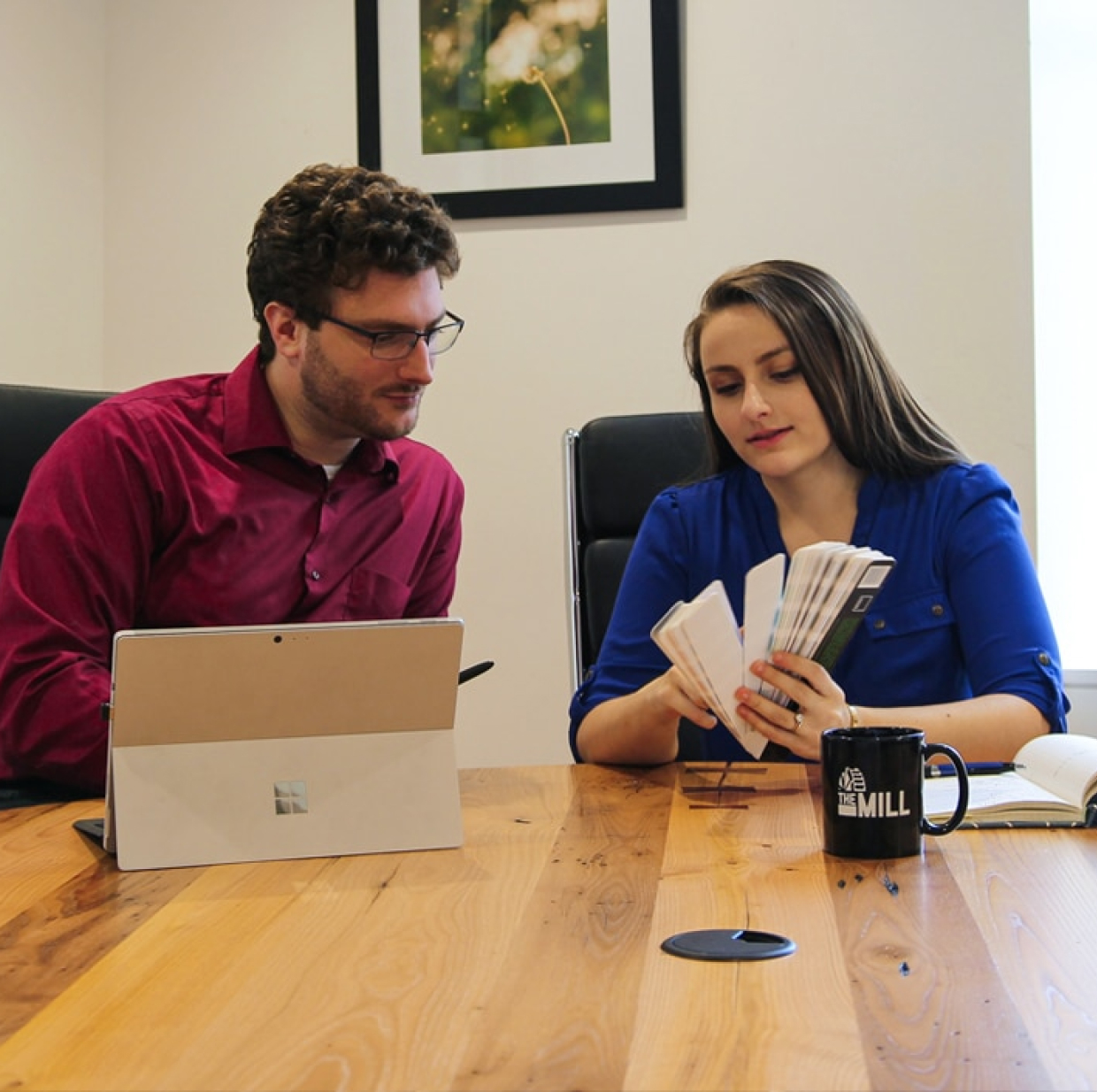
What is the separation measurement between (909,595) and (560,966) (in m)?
0.99

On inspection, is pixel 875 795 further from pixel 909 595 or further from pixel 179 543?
pixel 179 543

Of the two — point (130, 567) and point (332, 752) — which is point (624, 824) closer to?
point (332, 752)

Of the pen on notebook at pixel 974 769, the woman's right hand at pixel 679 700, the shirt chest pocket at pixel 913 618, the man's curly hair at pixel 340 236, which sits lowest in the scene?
the pen on notebook at pixel 974 769

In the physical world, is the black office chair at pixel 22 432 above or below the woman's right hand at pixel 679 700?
above

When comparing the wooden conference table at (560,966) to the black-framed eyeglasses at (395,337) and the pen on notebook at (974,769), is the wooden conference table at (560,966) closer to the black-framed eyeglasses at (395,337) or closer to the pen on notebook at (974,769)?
the pen on notebook at (974,769)

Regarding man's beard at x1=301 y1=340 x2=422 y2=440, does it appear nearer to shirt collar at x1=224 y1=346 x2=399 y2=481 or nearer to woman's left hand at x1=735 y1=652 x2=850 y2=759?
shirt collar at x1=224 y1=346 x2=399 y2=481

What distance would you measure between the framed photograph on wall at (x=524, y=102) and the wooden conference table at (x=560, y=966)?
188 cm

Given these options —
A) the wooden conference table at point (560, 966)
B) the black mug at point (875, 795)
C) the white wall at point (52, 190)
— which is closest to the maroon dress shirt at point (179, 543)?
the wooden conference table at point (560, 966)

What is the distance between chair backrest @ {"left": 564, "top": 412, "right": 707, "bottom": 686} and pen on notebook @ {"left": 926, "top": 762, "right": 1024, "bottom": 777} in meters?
0.75

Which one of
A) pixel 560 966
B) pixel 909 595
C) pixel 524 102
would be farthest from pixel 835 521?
pixel 524 102

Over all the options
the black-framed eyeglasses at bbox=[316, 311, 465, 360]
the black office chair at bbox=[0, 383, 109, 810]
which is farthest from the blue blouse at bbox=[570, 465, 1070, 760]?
the black office chair at bbox=[0, 383, 109, 810]

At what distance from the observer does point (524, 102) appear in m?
2.88

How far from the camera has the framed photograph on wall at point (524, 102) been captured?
2.81m

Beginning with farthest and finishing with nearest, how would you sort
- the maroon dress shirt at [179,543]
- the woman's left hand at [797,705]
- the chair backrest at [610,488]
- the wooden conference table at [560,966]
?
the chair backrest at [610,488]
the maroon dress shirt at [179,543]
the woman's left hand at [797,705]
the wooden conference table at [560,966]
